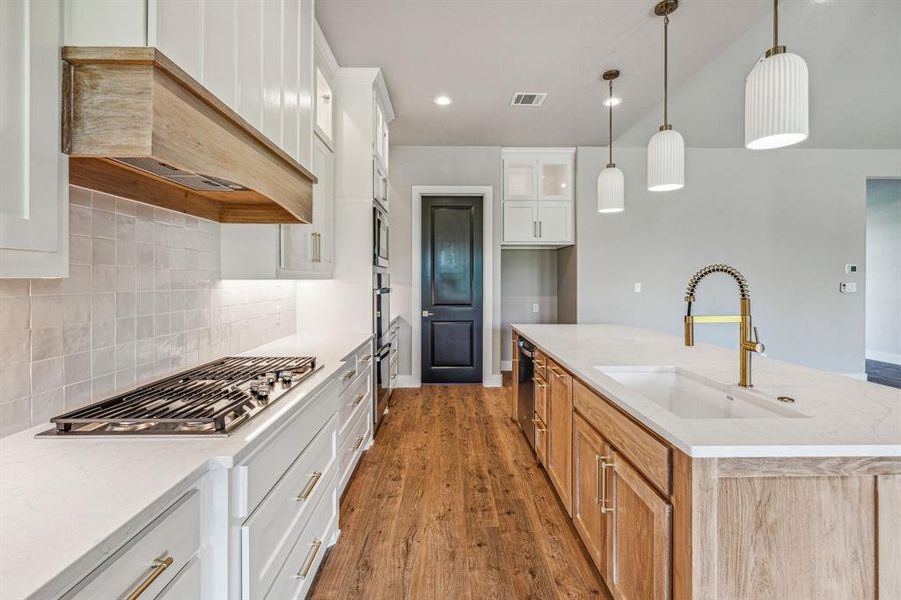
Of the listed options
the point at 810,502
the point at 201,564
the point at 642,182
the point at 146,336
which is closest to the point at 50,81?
the point at 146,336

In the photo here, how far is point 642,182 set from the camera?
4781 millimetres

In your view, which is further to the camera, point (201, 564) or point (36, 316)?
point (36, 316)

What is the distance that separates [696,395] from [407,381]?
3.45 m

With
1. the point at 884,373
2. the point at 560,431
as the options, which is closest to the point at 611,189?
the point at 560,431

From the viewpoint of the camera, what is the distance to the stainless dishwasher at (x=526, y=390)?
2834 millimetres

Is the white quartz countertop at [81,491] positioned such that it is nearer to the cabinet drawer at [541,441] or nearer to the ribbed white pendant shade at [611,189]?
the cabinet drawer at [541,441]

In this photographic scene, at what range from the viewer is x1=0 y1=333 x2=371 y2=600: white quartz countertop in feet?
1.86

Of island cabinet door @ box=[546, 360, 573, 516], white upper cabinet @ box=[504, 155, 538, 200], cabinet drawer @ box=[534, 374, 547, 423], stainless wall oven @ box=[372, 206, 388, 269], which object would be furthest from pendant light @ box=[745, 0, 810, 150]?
white upper cabinet @ box=[504, 155, 538, 200]

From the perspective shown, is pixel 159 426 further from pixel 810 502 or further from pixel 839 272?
pixel 839 272

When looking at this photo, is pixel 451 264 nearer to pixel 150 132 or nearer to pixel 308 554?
pixel 308 554

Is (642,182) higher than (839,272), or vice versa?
(642,182)

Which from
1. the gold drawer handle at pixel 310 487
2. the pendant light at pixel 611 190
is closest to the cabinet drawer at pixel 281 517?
the gold drawer handle at pixel 310 487

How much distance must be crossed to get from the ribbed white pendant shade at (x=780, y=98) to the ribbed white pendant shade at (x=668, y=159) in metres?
0.68

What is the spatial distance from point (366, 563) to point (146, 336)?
1.33 meters
